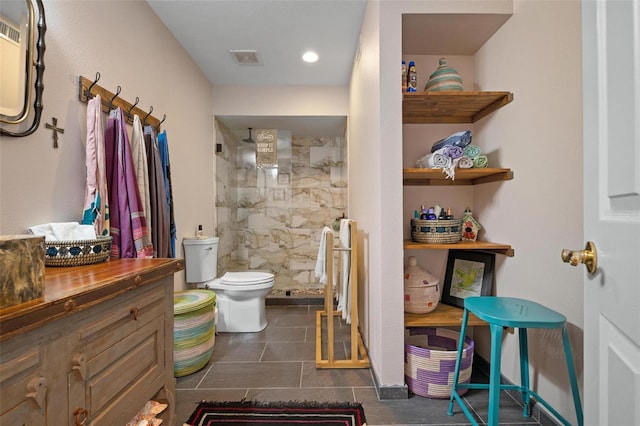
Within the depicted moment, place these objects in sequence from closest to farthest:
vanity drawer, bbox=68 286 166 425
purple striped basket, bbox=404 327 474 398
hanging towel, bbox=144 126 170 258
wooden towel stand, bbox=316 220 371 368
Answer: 1. vanity drawer, bbox=68 286 166 425
2. purple striped basket, bbox=404 327 474 398
3. hanging towel, bbox=144 126 170 258
4. wooden towel stand, bbox=316 220 371 368

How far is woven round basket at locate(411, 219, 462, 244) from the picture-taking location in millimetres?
1751

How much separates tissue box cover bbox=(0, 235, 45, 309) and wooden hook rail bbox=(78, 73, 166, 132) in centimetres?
108

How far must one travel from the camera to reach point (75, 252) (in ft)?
3.77

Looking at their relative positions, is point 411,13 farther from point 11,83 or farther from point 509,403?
point 509,403

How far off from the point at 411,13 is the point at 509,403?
7.18 feet

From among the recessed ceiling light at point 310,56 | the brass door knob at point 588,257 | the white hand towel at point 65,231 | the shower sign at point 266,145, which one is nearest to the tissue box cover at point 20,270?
the white hand towel at point 65,231

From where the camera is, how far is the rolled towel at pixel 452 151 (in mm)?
1723

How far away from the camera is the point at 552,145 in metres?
1.40

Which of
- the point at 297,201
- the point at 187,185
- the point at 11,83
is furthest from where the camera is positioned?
the point at 297,201

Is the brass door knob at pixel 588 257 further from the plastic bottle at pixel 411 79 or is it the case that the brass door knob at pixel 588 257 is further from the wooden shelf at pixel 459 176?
the plastic bottle at pixel 411 79

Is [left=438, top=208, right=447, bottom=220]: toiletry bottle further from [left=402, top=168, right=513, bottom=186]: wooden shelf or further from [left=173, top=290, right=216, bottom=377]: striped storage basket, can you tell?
[left=173, top=290, right=216, bottom=377]: striped storage basket

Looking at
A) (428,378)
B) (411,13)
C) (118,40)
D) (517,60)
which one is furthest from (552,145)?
(118,40)

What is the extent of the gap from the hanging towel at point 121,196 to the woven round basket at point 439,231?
61.8 inches

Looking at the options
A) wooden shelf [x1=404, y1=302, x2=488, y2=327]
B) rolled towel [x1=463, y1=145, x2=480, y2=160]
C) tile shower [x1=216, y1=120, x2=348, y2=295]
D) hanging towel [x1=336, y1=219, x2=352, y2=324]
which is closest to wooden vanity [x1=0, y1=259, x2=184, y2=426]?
hanging towel [x1=336, y1=219, x2=352, y2=324]
